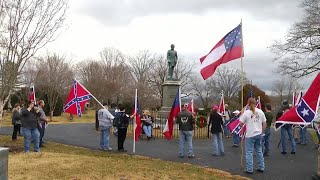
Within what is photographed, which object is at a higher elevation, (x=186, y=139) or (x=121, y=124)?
(x=121, y=124)

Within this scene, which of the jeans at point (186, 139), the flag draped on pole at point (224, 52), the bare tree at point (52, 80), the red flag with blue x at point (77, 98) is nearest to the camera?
the flag draped on pole at point (224, 52)

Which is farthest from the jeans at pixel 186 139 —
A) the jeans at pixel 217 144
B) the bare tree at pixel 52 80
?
the bare tree at pixel 52 80

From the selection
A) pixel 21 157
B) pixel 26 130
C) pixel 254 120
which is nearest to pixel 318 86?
pixel 254 120

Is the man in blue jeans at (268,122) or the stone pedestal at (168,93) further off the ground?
the stone pedestal at (168,93)

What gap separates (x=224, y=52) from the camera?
1062 centimetres

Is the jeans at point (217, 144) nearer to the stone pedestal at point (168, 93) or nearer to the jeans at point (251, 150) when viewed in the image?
the jeans at point (251, 150)

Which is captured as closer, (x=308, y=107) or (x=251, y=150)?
(x=308, y=107)

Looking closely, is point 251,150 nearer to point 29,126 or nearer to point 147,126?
point 29,126

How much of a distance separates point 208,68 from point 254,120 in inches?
80.9

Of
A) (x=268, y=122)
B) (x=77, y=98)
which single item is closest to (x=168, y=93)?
(x=77, y=98)

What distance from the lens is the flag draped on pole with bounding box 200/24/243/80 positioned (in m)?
10.5

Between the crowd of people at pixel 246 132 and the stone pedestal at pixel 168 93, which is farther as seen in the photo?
the stone pedestal at pixel 168 93

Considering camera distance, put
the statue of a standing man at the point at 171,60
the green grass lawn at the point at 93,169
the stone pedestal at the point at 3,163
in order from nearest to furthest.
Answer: the stone pedestal at the point at 3,163 < the green grass lawn at the point at 93,169 < the statue of a standing man at the point at 171,60

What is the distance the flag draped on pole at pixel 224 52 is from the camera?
10.5m
